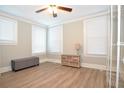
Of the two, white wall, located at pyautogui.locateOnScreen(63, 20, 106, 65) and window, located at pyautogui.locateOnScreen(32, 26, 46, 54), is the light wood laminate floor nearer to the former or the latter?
white wall, located at pyautogui.locateOnScreen(63, 20, 106, 65)

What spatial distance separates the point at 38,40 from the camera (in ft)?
18.5

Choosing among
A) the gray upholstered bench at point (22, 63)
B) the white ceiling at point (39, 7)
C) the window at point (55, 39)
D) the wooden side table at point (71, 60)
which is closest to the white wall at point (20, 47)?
the gray upholstered bench at point (22, 63)

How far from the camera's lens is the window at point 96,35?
13.3ft

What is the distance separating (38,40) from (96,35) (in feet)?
10.3

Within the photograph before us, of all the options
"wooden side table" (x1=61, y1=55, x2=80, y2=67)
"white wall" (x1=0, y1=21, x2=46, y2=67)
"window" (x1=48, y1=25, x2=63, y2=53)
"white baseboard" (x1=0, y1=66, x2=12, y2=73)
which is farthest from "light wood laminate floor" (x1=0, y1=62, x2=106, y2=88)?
"window" (x1=48, y1=25, x2=63, y2=53)

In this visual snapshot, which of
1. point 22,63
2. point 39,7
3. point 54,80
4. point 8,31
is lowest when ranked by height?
point 54,80

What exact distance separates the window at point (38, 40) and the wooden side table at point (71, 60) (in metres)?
1.60

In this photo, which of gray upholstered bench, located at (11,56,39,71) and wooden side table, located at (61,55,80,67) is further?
wooden side table, located at (61,55,80,67)

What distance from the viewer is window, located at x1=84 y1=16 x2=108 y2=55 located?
4.05 meters

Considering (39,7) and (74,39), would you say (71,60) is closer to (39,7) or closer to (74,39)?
(74,39)

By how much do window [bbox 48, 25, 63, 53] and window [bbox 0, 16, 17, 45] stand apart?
2.21 m

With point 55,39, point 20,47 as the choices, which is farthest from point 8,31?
point 55,39

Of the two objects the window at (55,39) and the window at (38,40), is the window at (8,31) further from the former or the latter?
the window at (55,39)
